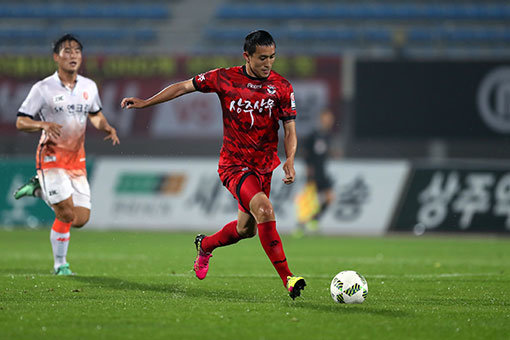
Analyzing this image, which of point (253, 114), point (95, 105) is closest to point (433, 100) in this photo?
point (95, 105)

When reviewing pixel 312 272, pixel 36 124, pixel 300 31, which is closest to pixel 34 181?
pixel 36 124

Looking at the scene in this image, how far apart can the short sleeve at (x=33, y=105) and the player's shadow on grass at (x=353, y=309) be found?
397 cm

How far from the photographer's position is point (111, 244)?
14.8 metres

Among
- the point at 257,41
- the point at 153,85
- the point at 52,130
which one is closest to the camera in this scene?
the point at 257,41

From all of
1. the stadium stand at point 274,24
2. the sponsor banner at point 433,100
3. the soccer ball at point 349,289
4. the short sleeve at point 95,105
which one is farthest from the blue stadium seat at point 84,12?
the soccer ball at point 349,289

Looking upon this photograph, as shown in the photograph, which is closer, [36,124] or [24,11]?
[36,124]

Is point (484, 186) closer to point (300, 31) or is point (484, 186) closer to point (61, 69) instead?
Answer: point (300, 31)

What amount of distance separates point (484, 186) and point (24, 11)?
55.1 feet

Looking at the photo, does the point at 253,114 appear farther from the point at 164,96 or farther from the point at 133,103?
the point at 133,103

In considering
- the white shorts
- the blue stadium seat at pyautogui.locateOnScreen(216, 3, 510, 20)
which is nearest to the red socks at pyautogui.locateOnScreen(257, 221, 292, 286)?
the white shorts

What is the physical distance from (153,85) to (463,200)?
8356mm

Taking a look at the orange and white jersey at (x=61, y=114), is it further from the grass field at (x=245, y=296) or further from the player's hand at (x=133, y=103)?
the player's hand at (x=133, y=103)

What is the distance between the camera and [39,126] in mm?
8328

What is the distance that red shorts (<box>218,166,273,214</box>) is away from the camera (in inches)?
269
